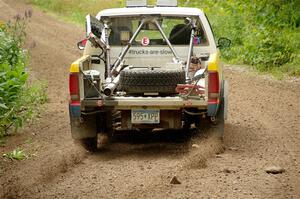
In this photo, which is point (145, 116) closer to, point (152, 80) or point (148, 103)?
point (148, 103)

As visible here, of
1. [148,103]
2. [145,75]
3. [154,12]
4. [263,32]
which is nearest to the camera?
[148,103]

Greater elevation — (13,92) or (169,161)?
(13,92)

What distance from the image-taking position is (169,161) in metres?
8.72

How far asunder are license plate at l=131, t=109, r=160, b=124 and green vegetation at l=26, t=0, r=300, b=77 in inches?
328

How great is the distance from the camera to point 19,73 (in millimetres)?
10016

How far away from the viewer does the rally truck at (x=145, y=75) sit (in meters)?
9.02

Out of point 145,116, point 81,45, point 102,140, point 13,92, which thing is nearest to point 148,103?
point 145,116

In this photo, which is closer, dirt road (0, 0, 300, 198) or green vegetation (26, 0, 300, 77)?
dirt road (0, 0, 300, 198)

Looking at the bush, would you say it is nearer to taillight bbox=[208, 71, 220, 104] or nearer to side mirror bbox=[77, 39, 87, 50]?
side mirror bbox=[77, 39, 87, 50]

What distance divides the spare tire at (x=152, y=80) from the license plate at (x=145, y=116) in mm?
308

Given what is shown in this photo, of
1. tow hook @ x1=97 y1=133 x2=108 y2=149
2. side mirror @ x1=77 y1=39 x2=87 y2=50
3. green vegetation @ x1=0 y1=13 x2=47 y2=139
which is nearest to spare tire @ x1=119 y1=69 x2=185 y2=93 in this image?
tow hook @ x1=97 y1=133 x2=108 y2=149

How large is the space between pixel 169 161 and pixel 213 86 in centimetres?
102

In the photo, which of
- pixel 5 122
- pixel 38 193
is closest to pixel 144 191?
pixel 38 193

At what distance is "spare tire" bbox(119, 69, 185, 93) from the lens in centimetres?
920
